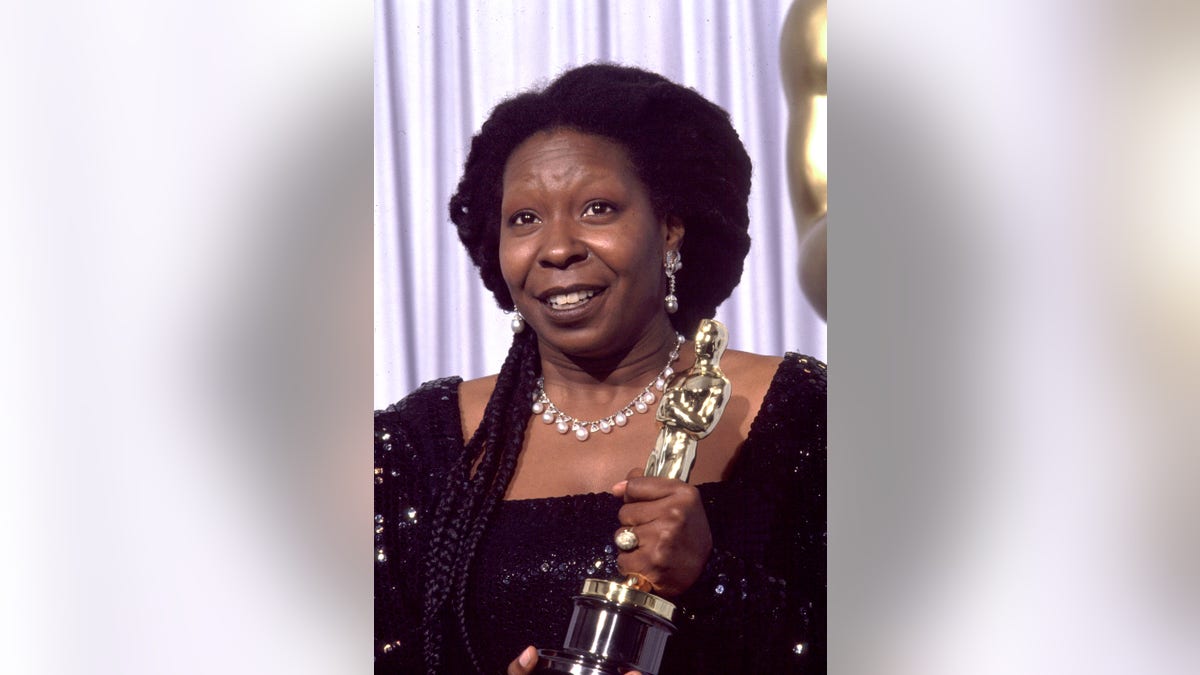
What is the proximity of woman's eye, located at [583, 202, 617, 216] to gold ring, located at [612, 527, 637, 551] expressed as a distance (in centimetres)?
33

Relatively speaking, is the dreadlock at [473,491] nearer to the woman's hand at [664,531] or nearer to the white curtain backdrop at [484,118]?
the white curtain backdrop at [484,118]

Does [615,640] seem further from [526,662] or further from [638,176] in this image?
[638,176]

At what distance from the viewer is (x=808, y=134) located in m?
1.44

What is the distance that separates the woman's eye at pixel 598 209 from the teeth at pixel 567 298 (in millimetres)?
83

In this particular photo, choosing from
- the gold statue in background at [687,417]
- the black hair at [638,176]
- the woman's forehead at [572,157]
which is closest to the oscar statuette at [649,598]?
the gold statue in background at [687,417]

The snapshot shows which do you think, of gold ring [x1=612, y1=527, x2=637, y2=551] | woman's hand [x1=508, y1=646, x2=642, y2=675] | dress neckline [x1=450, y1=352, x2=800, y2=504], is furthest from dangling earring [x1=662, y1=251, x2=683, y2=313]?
woman's hand [x1=508, y1=646, x2=642, y2=675]

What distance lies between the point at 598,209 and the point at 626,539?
346 mm

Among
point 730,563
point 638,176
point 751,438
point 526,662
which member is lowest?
point 526,662

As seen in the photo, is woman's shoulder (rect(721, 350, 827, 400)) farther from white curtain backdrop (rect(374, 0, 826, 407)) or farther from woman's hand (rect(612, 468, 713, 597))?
woman's hand (rect(612, 468, 713, 597))

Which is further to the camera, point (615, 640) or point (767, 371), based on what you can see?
point (767, 371)

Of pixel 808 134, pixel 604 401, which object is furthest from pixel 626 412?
pixel 808 134
